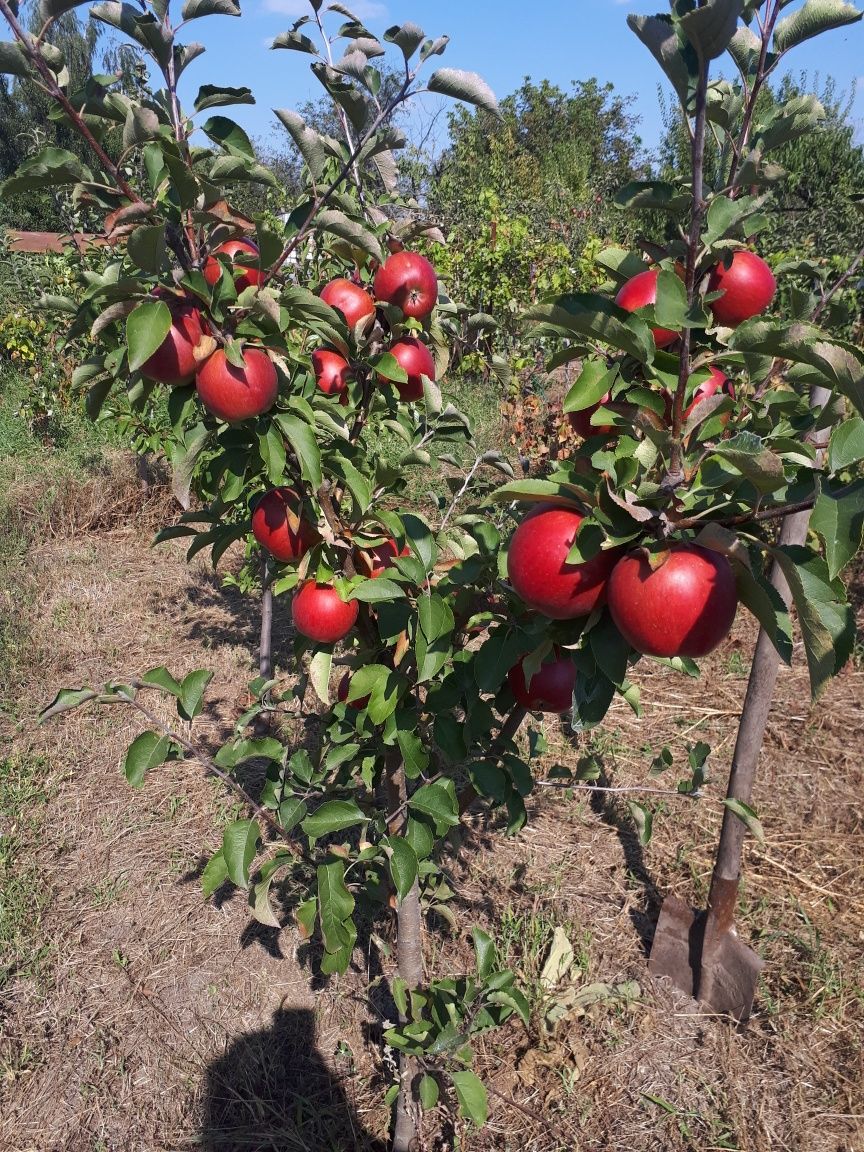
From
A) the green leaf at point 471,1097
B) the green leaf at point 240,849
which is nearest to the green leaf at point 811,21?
the green leaf at point 240,849

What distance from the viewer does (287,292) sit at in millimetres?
1109

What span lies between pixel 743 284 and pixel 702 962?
5.43 ft

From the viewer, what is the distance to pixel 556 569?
81cm

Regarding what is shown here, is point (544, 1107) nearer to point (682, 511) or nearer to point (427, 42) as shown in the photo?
point (682, 511)

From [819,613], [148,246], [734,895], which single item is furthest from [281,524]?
[734,895]

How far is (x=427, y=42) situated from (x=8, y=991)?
7.34 ft

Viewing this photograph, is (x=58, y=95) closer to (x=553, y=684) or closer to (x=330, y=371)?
(x=330, y=371)

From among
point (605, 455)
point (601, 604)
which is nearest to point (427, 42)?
point (605, 455)

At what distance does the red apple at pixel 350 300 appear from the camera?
1.30 m

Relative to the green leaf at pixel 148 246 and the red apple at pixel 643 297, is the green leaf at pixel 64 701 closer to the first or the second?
the green leaf at pixel 148 246

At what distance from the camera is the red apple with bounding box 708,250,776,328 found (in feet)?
2.85

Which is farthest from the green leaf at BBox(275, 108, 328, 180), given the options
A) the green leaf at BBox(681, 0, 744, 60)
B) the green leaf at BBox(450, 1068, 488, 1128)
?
the green leaf at BBox(450, 1068, 488, 1128)

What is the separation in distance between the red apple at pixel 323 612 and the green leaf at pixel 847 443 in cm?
82

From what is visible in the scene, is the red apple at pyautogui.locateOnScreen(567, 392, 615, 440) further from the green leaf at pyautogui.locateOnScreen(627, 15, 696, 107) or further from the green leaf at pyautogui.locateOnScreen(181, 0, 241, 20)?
the green leaf at pyautogui.locateOnScreen(181, 0, 241, 20)
